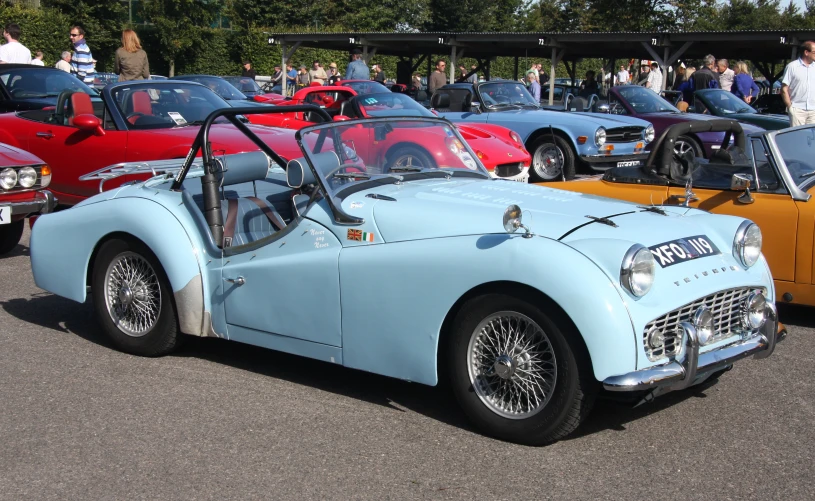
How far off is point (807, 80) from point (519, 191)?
26.0 ft

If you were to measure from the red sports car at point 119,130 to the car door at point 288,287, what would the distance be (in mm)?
3861

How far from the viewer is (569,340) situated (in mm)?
3766

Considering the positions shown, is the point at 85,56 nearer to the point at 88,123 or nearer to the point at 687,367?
the point at 88,123

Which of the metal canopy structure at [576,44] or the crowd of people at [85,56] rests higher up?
the metal canopy structure at [576,44]

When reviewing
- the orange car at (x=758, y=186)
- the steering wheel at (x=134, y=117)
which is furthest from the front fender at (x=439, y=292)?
the steering wheel at (x=134, y=117)

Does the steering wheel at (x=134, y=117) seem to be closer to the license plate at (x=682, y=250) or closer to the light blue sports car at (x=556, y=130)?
the light blue sports car at (x=556, y=130)

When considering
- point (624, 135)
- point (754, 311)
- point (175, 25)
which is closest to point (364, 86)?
point (624, 135)

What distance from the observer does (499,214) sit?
426 centimetres

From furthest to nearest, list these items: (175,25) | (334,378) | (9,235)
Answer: (175,25) → (9,235) → (334,378)

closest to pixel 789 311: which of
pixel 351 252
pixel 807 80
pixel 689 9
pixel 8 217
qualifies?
pixel 351 252

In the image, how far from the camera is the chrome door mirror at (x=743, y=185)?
20.5ft

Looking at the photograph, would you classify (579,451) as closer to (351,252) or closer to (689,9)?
(351,252)

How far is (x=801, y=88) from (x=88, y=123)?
8.54 meters

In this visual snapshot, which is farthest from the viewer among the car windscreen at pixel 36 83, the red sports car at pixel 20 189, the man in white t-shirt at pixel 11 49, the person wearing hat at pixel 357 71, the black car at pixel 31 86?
the person wearing hat at pixel 357 71
